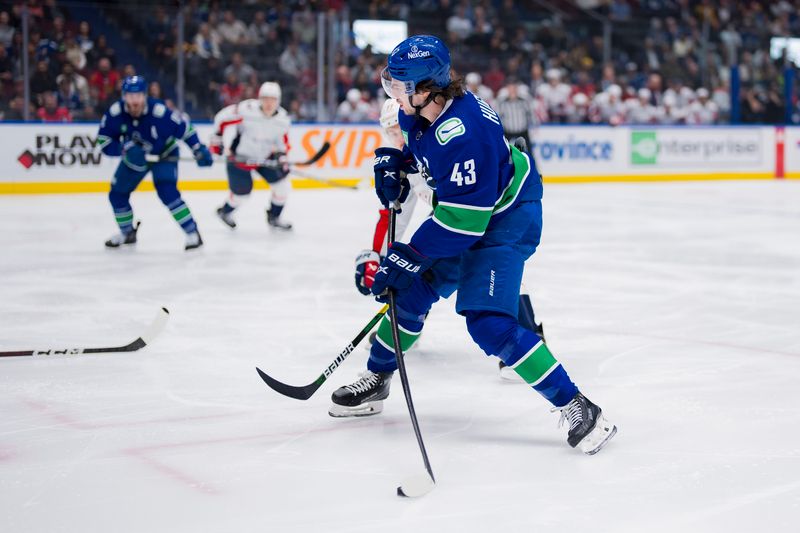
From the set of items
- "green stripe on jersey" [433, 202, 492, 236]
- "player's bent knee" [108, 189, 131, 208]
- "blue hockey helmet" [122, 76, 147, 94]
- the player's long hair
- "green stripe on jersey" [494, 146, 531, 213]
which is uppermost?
the player's long hair

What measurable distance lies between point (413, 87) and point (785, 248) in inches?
204

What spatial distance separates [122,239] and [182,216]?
45 cm

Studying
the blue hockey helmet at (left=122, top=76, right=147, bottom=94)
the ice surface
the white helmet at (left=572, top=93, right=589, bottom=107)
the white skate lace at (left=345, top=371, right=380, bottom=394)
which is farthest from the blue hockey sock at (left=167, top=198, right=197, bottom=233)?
the white helmet at (left=572, top=93, right=589, bottom=107)

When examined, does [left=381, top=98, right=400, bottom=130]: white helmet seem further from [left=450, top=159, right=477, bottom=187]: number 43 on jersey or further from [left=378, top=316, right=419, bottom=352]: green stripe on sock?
[left=450, top=159, right=477, bottom=187]: number 43 on jersey

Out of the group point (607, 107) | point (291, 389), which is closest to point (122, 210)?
point (291, 389)

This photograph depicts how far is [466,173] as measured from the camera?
8.54ft

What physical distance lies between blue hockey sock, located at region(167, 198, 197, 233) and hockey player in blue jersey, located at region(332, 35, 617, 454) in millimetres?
4212

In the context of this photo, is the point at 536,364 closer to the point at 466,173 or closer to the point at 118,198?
the point at 466,173

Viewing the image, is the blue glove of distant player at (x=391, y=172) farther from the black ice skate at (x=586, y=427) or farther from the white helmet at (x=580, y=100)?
the white helmet at (x=580, y=100)

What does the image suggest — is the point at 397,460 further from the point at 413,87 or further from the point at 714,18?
the point at 714,18

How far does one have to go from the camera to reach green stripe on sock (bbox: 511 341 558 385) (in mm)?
2727

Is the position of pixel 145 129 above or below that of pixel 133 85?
below

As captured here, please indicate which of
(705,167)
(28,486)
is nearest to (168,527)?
(28,486)

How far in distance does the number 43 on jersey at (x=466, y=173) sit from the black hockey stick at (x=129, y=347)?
1604 millimetres
